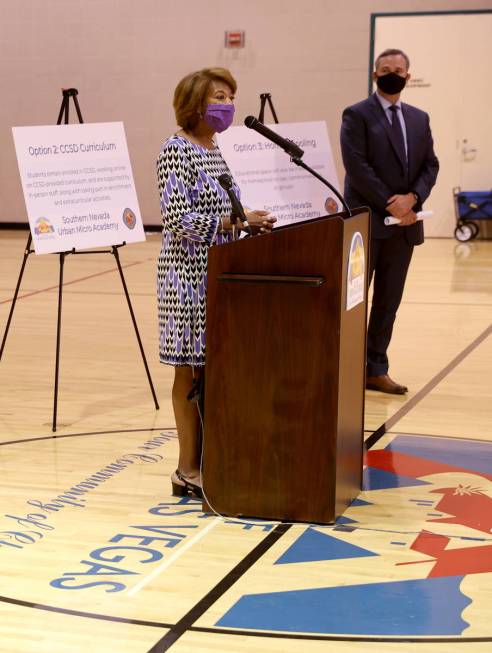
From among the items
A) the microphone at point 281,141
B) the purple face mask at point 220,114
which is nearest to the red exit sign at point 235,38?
the purple face mask at point 220,114

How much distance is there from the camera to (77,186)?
538 cm

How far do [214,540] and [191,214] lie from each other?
1087 mm

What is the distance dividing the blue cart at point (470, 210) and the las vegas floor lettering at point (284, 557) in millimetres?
9318

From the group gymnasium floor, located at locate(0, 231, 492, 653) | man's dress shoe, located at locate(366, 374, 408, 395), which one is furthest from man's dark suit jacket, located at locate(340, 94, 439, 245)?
gymnasium floor, located at locate(0, 231, 492, 653)

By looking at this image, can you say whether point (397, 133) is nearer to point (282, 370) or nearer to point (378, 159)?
point (378, 159)

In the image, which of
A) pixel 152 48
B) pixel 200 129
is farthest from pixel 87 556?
pixel 152 48

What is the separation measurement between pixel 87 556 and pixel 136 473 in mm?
972

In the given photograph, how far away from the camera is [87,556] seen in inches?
138

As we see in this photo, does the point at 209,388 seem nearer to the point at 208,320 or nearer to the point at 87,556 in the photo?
the point at 208,320

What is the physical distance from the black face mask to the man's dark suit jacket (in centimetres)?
9

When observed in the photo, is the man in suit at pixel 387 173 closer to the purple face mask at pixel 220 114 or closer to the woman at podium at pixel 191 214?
the woman at podium at pixel 191 214

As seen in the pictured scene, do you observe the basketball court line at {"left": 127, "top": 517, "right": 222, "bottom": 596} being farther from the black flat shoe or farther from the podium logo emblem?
the podium logo emblem

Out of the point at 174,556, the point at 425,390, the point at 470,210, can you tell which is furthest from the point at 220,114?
the point at 470,210

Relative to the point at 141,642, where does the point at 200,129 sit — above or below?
above
